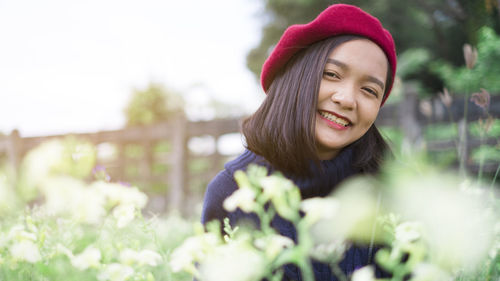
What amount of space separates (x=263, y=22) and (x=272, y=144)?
496 inches

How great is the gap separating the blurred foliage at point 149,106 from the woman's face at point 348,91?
15.6 meters

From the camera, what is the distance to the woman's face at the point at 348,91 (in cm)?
122

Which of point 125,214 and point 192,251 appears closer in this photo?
point 192,251

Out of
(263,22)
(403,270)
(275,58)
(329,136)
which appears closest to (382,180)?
(329,136)

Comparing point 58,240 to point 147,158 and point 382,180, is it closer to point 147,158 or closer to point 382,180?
point 382,180

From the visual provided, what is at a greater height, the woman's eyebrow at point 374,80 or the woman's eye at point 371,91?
the woman's eyebrow at point 374,80

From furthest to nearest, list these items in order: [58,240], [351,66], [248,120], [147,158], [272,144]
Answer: [147,158]
[248,120]
[272,144]
[351,66]
[58,240]

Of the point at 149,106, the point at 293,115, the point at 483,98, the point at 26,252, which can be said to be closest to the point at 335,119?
the point at 293,115

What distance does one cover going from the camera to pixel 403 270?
0.55 meters

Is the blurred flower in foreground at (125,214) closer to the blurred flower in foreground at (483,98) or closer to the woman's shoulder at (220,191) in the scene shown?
the woman's shoulder at (220,191)

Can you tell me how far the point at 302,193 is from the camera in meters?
1.31

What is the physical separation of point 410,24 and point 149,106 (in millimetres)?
10139

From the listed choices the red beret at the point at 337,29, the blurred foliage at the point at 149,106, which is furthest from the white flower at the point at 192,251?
the blurred foliage at the point at 149,106

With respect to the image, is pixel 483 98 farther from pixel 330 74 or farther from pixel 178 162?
pixel 178 162
